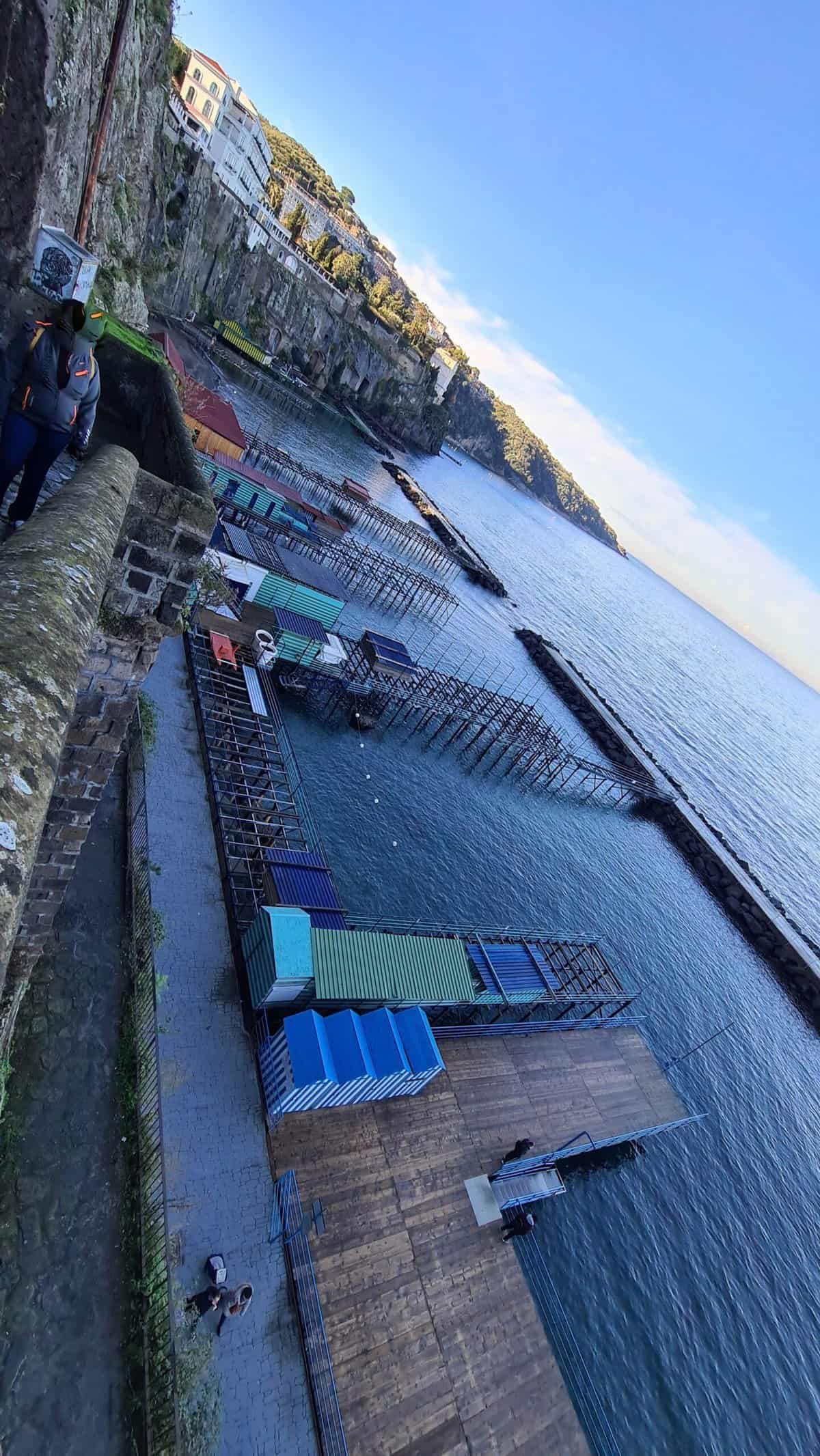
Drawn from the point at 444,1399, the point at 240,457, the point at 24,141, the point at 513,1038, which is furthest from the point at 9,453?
the point at 240,457

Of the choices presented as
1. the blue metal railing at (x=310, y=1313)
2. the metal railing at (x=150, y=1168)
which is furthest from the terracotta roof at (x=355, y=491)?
the blue metal railing at (x=310, y=1313)

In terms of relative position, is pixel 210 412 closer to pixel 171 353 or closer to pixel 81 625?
pixel 171 353

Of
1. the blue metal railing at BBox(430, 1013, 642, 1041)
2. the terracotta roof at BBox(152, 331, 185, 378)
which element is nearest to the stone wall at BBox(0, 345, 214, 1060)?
the blue metal railing at BBox(430, 1013, 642, 1041)

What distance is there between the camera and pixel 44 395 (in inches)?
323

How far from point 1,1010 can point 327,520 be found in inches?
2599

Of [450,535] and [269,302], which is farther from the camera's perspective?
[269,302]

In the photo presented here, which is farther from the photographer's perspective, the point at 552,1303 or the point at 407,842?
the point at 407,842

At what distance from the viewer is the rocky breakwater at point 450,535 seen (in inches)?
4058

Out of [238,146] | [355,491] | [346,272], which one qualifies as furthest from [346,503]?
[346,272]

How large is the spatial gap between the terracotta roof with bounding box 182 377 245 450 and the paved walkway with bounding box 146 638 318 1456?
41.5m

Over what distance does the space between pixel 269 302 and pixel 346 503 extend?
61.1 m

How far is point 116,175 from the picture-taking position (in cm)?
3288

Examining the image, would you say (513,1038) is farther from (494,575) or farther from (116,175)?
(494,575)

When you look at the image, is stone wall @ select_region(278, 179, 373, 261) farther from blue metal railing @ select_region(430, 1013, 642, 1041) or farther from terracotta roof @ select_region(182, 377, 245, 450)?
blue metal railing @ select_region(430, 1013, 642, 1041)
